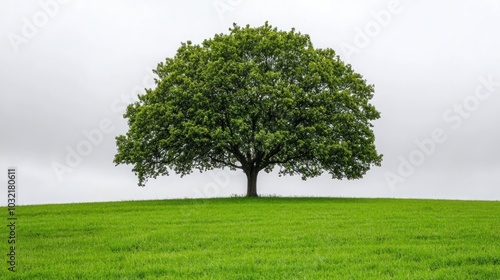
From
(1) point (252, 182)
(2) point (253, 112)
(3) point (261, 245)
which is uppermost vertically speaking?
(2) point (253, 112)

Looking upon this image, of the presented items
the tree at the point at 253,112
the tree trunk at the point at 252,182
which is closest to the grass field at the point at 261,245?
the tree at the point at 253,112

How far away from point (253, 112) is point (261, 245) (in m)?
23.9

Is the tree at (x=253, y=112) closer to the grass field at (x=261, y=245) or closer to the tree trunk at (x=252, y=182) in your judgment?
the tree trunk at (x=252, y=182)

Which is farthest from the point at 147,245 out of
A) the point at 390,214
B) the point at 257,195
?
the point at 257,195

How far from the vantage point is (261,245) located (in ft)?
60.5

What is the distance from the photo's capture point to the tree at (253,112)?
4159 centimetres

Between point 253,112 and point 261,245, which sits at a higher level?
point 253,112

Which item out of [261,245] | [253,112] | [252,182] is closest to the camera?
[261,245]

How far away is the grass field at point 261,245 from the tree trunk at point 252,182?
15843 millimetres

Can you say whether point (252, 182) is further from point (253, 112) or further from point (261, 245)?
point (261, 245)

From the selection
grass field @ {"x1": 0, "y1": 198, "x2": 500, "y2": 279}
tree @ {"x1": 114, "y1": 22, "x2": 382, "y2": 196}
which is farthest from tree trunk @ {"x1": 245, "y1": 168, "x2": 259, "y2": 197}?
grass field @ {"x1": 0, "y1": 198, "x2": 500, "y2": 279}

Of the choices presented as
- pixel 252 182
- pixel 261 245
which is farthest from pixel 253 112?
pixel 261 245

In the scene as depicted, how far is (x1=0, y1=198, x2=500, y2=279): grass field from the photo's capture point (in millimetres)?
14203

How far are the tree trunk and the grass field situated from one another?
52.0 ft
